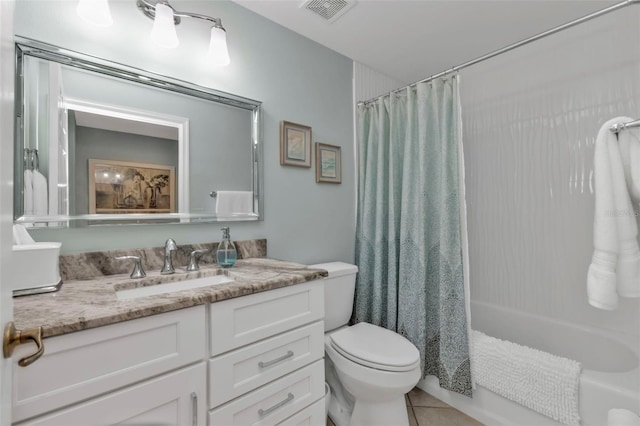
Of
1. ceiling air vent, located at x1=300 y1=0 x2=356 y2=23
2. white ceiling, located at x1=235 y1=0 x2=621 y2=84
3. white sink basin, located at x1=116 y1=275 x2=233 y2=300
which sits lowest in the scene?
white sink basin, located at x1=116 y1=275 x2=233 y2=300

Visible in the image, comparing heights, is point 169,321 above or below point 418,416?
above

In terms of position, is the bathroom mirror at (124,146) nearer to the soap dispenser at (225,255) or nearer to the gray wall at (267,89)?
the gray wall at (267,89)

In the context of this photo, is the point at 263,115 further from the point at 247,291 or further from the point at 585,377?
the point at 585,377

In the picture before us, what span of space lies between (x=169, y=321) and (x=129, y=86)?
1.10 metres

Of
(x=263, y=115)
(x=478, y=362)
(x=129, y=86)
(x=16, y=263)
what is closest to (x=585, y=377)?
(x=478, y=362)

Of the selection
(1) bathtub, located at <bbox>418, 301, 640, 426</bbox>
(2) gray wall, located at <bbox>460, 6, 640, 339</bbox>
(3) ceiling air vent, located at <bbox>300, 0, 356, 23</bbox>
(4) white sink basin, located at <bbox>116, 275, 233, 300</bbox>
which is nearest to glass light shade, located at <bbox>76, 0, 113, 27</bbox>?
(3) ceiling air vent, located at <bbox>300, 0, 356, 23</bbox>

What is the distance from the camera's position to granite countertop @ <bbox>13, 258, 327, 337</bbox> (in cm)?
73

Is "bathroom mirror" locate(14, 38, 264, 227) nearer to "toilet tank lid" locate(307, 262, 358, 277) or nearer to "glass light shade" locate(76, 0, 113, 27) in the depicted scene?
"glass light shade" locate(76, 0, 113, 27)

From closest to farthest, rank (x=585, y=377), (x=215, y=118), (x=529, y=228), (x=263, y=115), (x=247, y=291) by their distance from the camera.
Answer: (x=247, y=291) → (x=585, y=377) → (x=215, y=118) → (x=263, y=115) → (x=529, y=228)

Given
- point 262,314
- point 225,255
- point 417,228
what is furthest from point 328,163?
point 262,314

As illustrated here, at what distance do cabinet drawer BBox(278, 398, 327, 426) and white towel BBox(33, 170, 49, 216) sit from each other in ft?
4.14

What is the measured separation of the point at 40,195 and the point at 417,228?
72.6 inches

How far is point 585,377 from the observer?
1.33 m

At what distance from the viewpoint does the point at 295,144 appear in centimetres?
191
